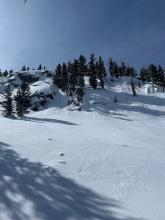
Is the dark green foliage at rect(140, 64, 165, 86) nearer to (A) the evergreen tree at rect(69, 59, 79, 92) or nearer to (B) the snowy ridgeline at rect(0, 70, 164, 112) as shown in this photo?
(B) the snowy ridgeline at rect(0, 70, 164, 112)

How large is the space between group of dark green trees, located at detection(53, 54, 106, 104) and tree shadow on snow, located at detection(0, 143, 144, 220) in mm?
71160

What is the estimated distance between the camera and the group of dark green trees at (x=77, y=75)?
275 ft

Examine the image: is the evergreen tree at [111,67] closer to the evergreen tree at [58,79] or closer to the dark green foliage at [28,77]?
the evergreen tree at [58,79]

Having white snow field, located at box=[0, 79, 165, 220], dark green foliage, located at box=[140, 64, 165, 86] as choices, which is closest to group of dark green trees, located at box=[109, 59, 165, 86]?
dark green foliage, located at box=[140, 64, 165, 86]

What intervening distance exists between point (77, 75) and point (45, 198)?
270 feet

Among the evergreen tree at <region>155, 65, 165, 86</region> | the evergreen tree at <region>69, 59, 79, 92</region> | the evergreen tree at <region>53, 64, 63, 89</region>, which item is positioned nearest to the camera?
the evergreen tree at <region>69, 59, 79, 92</region>

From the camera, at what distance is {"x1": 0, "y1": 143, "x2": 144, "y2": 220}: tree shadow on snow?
20.7ft

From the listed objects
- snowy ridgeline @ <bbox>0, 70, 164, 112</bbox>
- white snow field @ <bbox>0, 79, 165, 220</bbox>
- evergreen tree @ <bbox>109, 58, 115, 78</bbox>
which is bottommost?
white snow field @ <bbox>0, 79, 165, 220</bbox>

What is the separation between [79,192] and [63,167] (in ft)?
6.93

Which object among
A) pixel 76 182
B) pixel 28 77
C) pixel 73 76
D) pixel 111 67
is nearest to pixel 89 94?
pixel 73 76

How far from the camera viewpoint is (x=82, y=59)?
3775 inches

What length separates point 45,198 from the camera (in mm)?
7082

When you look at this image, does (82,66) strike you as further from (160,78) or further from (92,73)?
(160,78)

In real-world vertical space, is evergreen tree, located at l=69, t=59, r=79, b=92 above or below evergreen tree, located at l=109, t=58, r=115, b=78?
below
